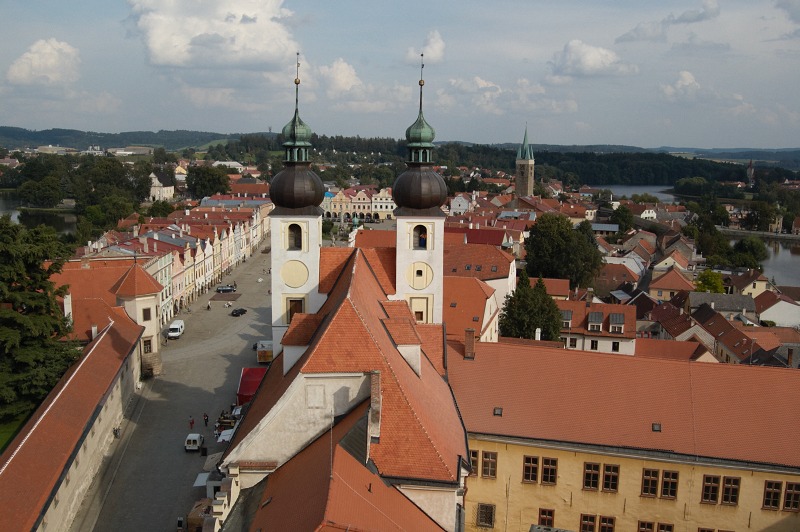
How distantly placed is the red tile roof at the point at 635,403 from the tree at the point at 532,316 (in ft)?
55.8

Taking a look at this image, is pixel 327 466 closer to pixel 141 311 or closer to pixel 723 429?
pixel 723 429

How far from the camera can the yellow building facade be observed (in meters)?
19.5

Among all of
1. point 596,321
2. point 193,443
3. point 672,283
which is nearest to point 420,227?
point 193,443

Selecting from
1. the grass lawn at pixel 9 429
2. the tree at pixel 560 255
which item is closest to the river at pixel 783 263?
the tree at pixel 560 255

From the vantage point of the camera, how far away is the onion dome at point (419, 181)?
26797mm

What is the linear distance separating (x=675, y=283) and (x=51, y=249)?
50649mm

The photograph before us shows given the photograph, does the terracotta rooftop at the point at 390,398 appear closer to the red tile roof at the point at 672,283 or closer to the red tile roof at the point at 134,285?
A: the red tile roof at the point at 134,285

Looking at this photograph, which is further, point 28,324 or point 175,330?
point 175,330

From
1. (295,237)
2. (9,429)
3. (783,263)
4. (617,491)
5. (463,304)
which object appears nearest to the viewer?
(617,491)

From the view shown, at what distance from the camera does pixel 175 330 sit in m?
46.8

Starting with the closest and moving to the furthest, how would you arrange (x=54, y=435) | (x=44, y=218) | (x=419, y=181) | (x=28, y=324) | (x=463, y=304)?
(x=54, y=435) < (x=419, y=181) < (x=28, y=324) < (x=463, y=304) < (x=44, y=218)

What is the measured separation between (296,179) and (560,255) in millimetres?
43472

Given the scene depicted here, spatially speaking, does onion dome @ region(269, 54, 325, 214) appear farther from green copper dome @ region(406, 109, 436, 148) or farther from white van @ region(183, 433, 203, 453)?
white van @ region(183, 433, 203, 453)

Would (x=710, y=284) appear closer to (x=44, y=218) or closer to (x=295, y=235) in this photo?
(x=295, y=235)
